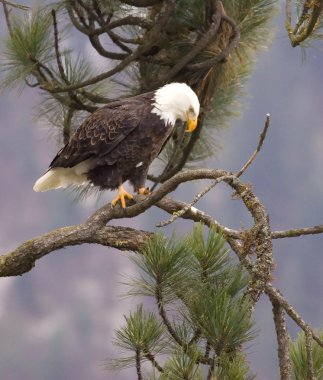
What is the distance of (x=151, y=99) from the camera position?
237cm

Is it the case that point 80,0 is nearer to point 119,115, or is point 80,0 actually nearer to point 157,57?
point 157,57

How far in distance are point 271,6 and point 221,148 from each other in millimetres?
652

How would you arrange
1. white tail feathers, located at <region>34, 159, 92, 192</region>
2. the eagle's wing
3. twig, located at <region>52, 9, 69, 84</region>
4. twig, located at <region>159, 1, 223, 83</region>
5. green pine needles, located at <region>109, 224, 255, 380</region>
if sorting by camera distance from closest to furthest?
green pine needles, located at <region>109, 224, 255, 380</region> < the eagle's wing < white tail feathers, located at <region>34, 159, 92, 192</region> < twig, located at <region>159, 1, 223, 83</region> < twig, located at <region>52, 9, 69, 84</region>

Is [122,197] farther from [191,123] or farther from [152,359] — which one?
[152,359]

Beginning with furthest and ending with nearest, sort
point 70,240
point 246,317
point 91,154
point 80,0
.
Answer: point 80,0
point 91,154
point 70,240
point 246,317

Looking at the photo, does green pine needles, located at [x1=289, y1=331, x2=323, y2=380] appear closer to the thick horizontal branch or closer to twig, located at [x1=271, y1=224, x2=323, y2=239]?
twig, located at [x1=271, y1=224, x2=323, y2=239]

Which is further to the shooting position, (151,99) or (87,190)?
(87,190)

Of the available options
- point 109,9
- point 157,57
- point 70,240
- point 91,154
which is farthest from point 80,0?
point 70,240

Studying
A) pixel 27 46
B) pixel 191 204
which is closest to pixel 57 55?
pixel 27 46

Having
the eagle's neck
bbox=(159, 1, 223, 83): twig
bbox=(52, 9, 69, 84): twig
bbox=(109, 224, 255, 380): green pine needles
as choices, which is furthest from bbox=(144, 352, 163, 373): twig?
bbox=(52, 9, 69, 84): twig

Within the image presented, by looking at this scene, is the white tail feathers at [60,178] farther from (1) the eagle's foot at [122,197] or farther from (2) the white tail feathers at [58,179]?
(1) the eagle's foot at [122,197]

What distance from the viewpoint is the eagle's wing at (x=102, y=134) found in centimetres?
228

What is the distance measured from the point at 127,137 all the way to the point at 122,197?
206 millimetres

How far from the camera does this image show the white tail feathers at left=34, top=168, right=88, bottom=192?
96.3 inches
